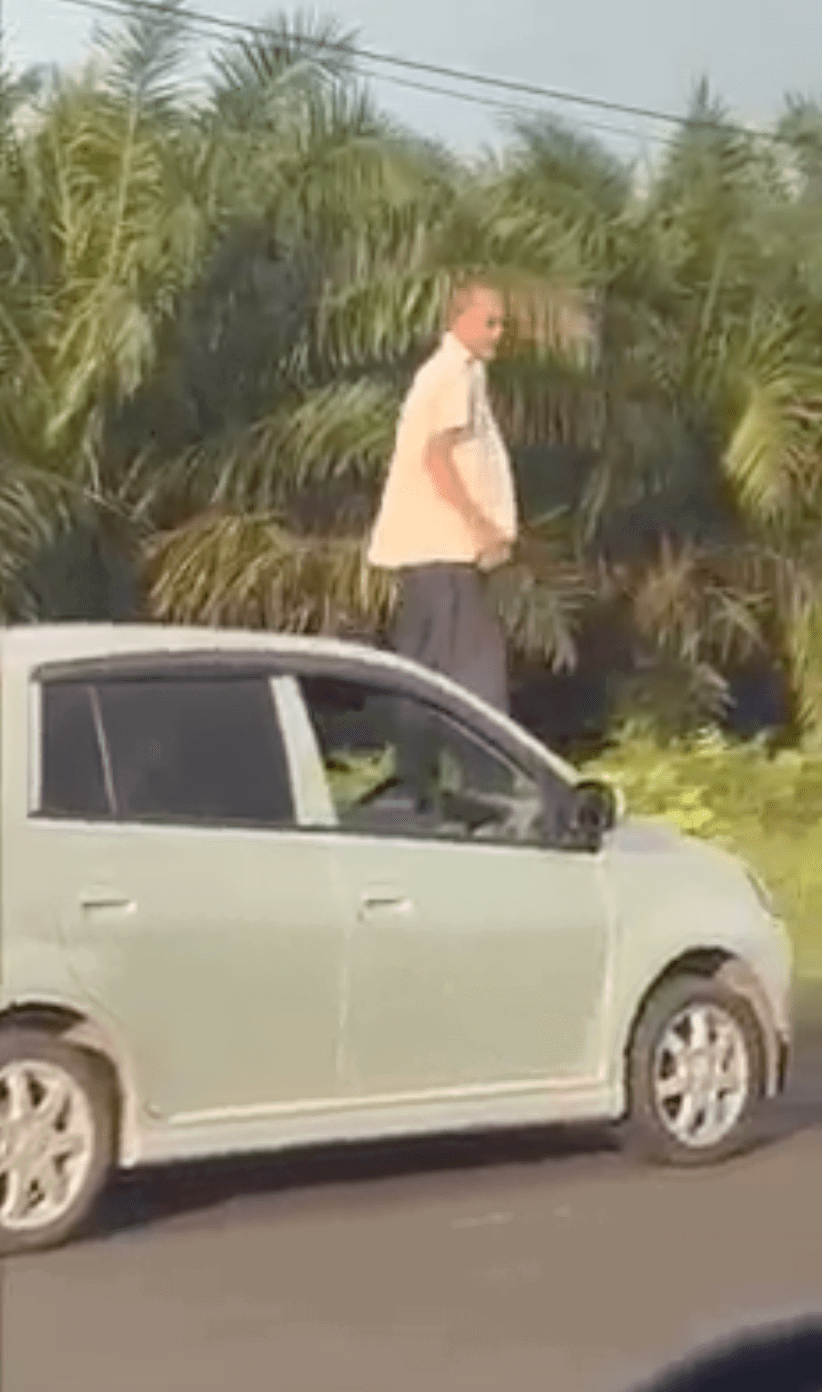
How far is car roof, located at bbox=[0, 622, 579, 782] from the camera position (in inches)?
324

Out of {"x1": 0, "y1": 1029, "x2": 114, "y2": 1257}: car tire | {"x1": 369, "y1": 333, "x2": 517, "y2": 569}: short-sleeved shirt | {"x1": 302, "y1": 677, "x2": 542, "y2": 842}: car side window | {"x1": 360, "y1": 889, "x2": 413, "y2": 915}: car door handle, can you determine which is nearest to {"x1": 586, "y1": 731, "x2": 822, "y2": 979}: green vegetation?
{"x1": 369, "y1": 333, "x2": 517, "y2": 569}: short-sleeved shirt

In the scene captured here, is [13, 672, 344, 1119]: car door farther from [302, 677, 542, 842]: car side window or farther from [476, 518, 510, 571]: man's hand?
[476, 518, 510, 571]: man's hand

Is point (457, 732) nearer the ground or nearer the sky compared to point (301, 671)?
nearer the ground

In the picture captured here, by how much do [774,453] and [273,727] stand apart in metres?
6.41

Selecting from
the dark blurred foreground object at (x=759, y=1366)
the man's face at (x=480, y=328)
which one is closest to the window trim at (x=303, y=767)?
the dark blurred foreground object at (x=759, y=1366)

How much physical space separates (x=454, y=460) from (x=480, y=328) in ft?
1.66

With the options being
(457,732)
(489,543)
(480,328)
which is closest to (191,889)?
(457,732)

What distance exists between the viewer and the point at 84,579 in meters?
12.2

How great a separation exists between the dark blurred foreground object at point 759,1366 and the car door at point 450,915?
52.6 inches

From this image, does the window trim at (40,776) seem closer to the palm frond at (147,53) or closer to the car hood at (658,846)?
the car hood at (658,846)

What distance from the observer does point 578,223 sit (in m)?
14.3

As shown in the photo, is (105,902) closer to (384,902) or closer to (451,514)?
(384,902)

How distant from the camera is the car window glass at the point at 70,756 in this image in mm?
8016

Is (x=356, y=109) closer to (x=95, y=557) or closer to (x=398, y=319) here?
(x=398, y=319)
